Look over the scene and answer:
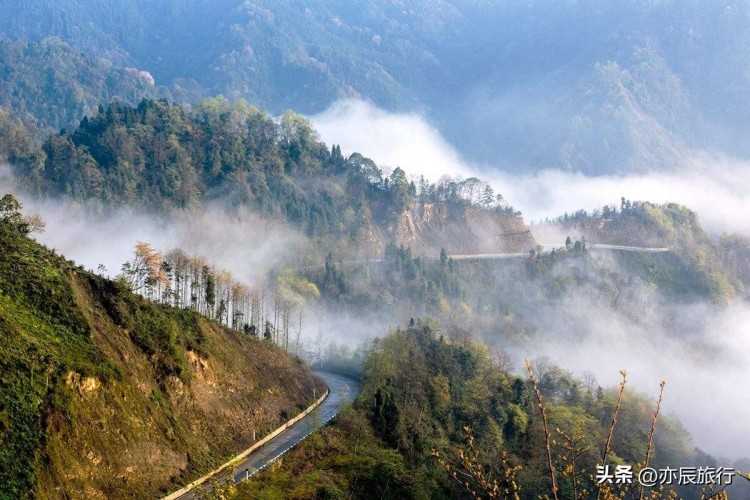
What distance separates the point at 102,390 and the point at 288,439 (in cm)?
1815

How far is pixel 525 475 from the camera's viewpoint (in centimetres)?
5806

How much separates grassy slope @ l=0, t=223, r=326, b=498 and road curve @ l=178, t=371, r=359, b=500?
1.14 meters

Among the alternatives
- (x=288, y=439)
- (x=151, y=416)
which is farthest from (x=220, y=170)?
(x=151, y=416)

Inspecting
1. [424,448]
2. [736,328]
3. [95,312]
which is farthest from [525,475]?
[736,328]

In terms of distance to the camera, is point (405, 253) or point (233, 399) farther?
point (405, 253)

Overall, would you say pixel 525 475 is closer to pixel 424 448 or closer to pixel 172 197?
pixel 424 448

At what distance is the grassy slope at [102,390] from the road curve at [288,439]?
1.14 metres

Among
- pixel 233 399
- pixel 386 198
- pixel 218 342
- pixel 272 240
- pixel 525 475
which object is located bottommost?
pixel 525 475

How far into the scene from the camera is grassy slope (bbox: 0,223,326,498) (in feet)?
102

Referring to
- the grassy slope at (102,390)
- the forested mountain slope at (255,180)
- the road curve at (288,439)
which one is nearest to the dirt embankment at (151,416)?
the grassy slope at (102,390)

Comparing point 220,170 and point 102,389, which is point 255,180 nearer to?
Answer: point 220,170

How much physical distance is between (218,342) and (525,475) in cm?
2682

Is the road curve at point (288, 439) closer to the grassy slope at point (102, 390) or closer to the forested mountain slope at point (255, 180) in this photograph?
the grassy slope at point (102, 390)

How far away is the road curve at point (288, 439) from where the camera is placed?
1567 inches
